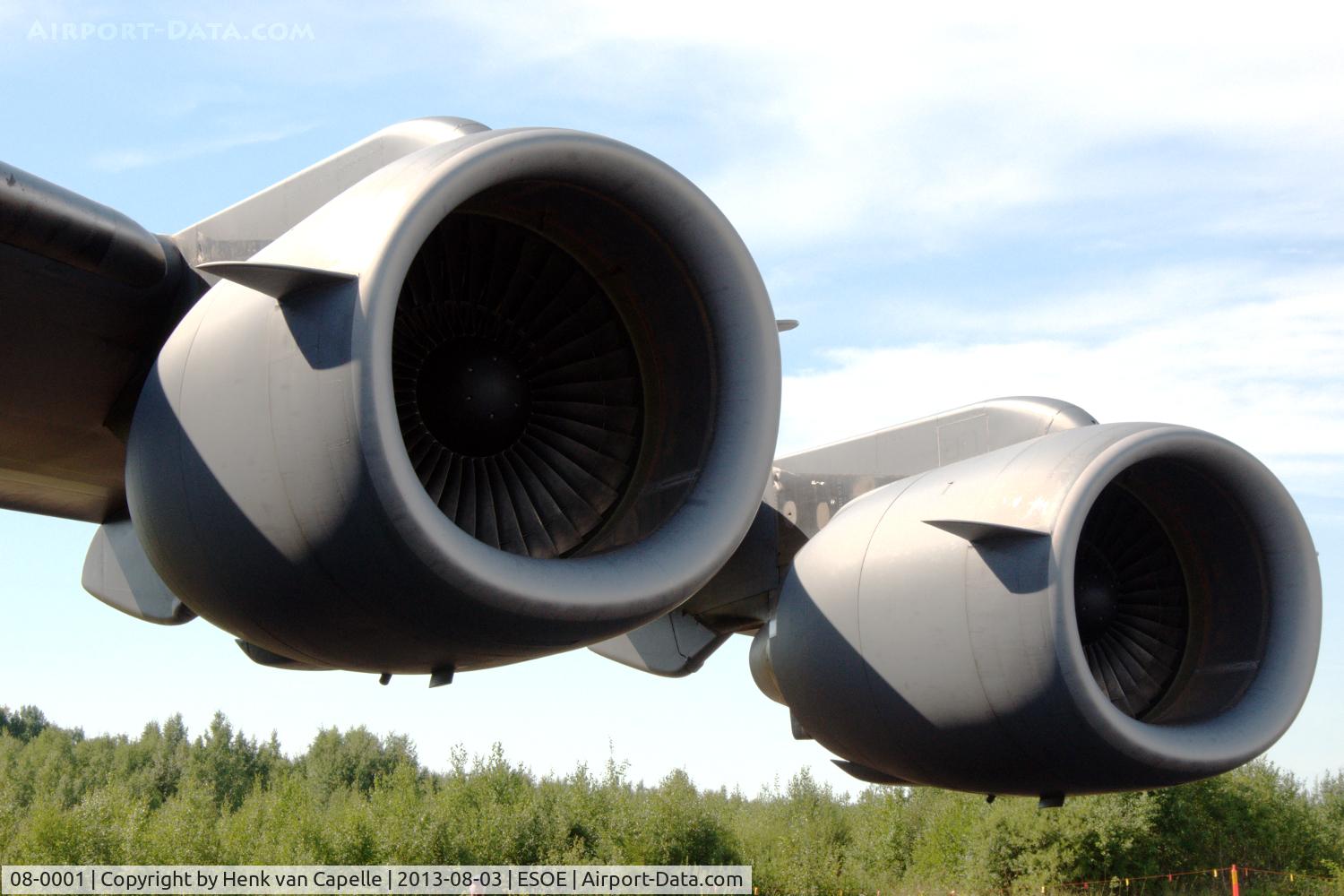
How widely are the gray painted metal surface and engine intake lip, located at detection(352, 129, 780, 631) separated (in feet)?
0.04

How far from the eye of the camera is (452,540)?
12.9 feet

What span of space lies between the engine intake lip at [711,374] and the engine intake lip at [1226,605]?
1675 mm

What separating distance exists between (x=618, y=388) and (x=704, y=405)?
48 centimetres

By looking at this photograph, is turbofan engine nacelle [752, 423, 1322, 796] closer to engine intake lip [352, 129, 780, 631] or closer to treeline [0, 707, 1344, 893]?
engine intake lip [352, 129, 780, 631]
